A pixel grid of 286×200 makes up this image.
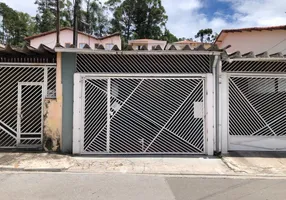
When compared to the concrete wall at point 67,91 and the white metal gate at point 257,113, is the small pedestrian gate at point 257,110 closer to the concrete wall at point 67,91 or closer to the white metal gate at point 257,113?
the white metal gate at point 257,113

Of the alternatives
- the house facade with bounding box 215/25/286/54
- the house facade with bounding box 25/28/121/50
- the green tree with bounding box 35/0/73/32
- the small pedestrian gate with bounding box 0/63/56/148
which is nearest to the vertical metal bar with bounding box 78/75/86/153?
the small pedestrian gate with bounding box 0/63/56/148

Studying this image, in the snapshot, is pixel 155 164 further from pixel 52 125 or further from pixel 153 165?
pixel 52 125

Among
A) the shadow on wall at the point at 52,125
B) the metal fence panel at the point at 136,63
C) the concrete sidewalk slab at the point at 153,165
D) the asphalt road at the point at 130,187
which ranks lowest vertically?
the asphalt road at the point at 130,187

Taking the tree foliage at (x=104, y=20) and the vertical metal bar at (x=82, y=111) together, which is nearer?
the vertical metal bar at (x=82, y=111)

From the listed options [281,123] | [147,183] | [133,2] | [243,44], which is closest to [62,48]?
[147,183]

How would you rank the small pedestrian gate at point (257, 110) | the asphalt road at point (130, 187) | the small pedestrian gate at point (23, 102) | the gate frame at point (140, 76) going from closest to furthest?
the asphalt road at point (130, 187) < the gate frame at point (140, 76) < the small pedestrian gate at point (257, 110) < the small pedestrian gate at point (23, 102)

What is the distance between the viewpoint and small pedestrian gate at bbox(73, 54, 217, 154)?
348 inches

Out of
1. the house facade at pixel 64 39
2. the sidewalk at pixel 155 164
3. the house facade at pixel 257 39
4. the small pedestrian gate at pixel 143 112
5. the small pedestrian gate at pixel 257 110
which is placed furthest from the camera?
the house facade at pixel 64 39

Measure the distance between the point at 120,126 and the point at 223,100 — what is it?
3146mm

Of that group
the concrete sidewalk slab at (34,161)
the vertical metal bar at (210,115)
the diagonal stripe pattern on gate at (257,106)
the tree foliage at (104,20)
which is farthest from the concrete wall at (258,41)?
the tree foliage at (104,20)

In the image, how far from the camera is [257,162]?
7941mm

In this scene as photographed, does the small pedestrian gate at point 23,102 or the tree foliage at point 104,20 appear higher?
the tree foliage at point 104,20

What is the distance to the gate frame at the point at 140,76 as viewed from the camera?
872 centimetres

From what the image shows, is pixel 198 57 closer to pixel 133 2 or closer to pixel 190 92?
pixel 190 92
